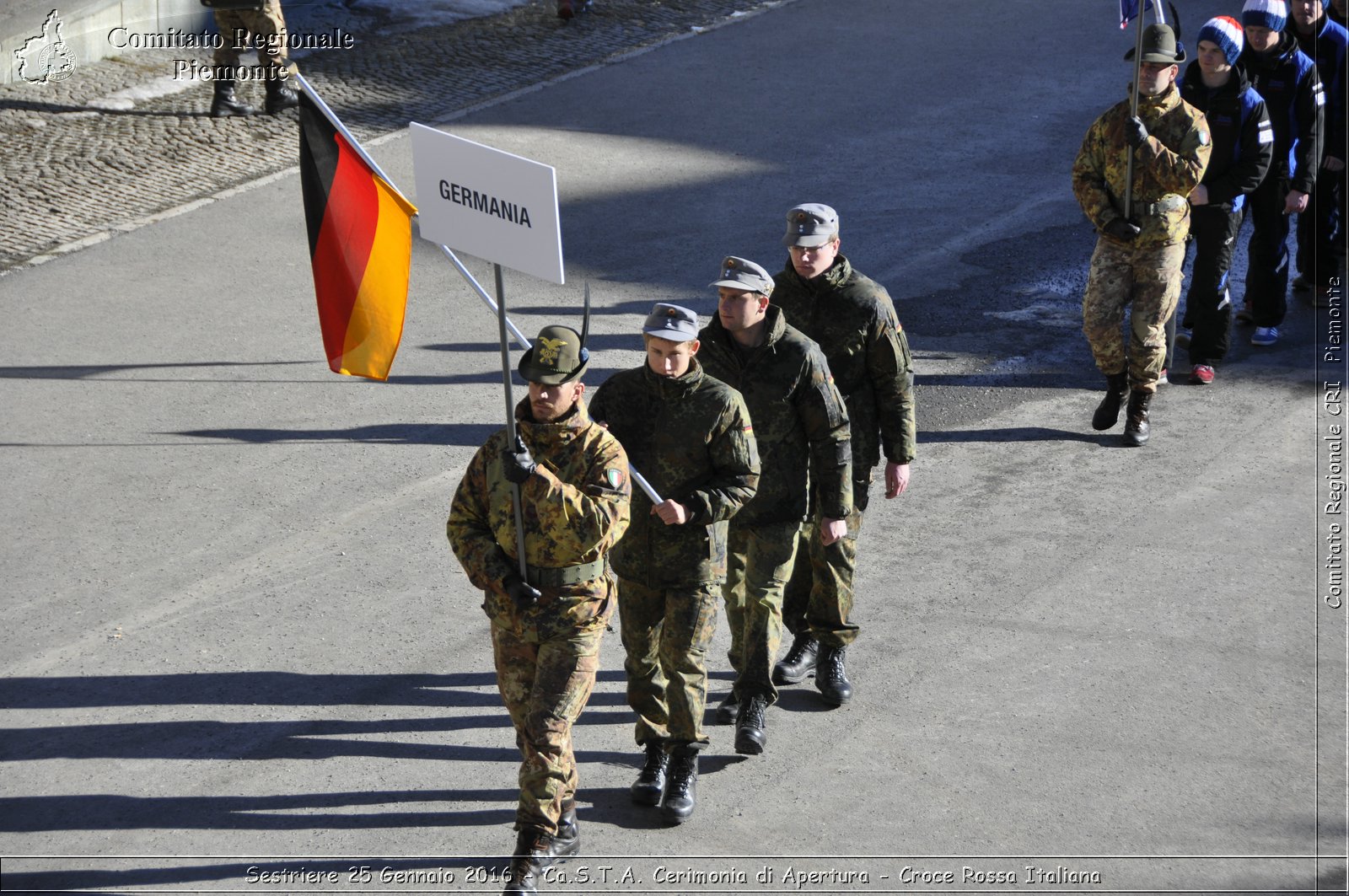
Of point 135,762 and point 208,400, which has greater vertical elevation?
point 208,400

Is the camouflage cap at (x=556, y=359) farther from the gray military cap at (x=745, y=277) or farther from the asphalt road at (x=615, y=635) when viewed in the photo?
the asphalt road at (x=615, y=635)

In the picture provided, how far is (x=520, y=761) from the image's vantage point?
263 inches

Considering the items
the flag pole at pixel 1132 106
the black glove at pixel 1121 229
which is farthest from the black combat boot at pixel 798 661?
the flag pole at pixel 1132 106

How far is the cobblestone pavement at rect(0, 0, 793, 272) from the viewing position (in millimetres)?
13070

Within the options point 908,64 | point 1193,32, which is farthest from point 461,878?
point 1193,32

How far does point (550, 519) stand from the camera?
5.59m

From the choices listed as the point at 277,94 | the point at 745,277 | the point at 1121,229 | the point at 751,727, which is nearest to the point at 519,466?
the point at 745,277

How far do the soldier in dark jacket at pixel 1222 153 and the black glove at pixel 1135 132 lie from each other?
69 centimetres

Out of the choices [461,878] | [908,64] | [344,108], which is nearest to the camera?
[461,878]

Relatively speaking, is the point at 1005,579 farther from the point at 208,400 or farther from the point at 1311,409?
the point at 208,400

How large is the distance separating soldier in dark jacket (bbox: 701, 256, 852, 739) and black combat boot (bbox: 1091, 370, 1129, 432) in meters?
3.67

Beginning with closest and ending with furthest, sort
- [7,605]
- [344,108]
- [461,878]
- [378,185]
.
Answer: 1. [461,878]
2. [378,185]
3. [7,605]
4. [344,108]

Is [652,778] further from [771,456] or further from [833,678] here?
[771,456]

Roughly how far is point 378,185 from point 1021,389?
5.52 metres
